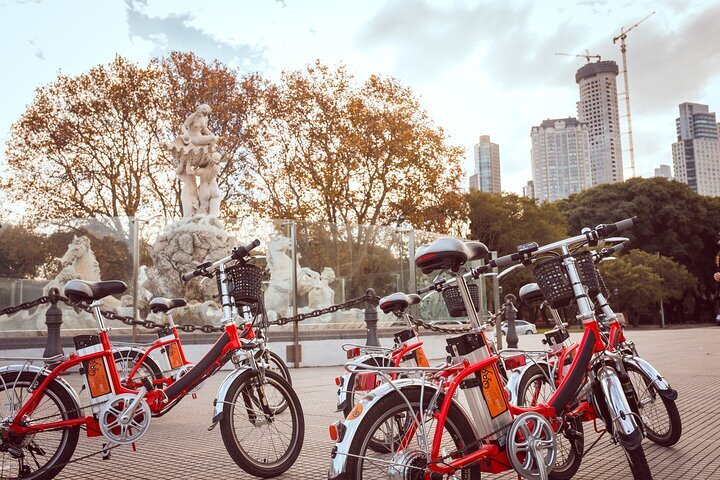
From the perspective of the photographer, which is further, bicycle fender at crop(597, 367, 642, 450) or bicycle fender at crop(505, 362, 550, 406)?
bicycle fender at crop(505, 362, 550, 406)

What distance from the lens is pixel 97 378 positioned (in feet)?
13.8

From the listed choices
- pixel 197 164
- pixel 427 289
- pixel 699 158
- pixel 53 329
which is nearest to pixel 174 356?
pixel 427 289

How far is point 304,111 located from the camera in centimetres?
2686

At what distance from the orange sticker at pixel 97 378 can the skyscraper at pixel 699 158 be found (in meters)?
105

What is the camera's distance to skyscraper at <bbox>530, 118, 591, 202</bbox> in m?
106

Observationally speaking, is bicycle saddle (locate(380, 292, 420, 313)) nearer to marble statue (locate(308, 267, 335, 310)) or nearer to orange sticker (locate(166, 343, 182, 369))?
orange sticker (locate(166, 343, 182, 369))

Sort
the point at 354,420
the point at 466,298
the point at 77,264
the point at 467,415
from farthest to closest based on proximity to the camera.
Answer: the point at 77,264
the point at 466,298
the point at 467,415
the point at 354,420

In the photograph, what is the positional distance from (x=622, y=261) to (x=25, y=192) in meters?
35.7

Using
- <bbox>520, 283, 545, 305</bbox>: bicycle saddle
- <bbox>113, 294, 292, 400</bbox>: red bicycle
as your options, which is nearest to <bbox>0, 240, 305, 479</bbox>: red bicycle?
<bbox>113, 294, 292, 400</bbox>: red bicycle

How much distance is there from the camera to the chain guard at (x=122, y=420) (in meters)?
4.07

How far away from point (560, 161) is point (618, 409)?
353ft

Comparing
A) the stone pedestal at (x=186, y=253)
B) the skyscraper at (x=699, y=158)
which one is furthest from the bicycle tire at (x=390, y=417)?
the skyscraper at (x=699, y=158)

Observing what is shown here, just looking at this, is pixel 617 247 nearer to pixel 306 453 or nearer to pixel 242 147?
pixel 306 453

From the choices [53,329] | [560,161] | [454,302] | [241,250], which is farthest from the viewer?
[560,161]
